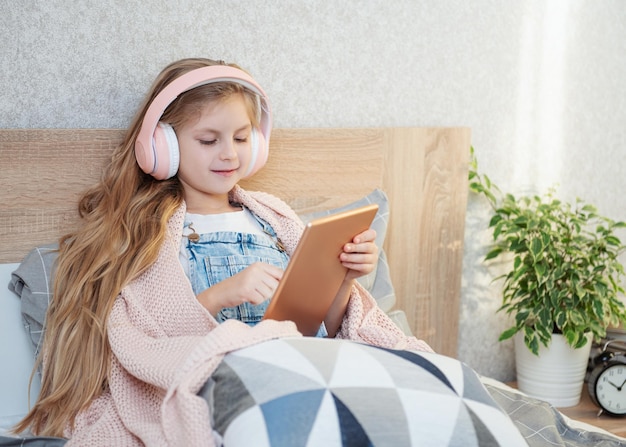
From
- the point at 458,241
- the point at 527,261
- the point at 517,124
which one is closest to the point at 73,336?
the point at 458,241

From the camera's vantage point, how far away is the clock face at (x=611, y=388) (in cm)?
185

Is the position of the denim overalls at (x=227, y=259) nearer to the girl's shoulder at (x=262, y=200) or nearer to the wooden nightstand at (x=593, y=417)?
the girl's shoulder at (x=262, y=200)

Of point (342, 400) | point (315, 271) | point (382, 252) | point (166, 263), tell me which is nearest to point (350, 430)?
point (342, 400)

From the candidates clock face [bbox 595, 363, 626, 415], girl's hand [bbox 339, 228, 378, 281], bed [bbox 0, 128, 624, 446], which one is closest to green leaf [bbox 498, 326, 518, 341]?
bed [bbox 0, 128, 624, 446]

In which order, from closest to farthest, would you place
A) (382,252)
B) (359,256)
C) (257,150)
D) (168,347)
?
(168,347) → (359,256) → (257,150) → (382,252)

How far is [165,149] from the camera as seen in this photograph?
4.63ft

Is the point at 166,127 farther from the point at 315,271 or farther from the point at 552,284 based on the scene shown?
the point at 552,284

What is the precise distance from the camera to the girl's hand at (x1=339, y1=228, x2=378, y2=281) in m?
1.27

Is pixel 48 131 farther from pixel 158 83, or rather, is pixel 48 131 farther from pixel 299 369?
pixel 299 369

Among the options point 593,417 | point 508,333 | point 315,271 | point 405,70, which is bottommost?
point 593,417

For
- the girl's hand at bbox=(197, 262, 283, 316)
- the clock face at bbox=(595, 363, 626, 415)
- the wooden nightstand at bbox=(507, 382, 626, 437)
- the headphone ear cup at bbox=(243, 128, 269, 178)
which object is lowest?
the wooden nightstand at bbox=(507, 382, 626, 437)

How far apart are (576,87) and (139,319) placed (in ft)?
4.58

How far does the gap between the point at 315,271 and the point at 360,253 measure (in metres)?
0.13

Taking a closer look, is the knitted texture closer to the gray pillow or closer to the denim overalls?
the denim overalls
